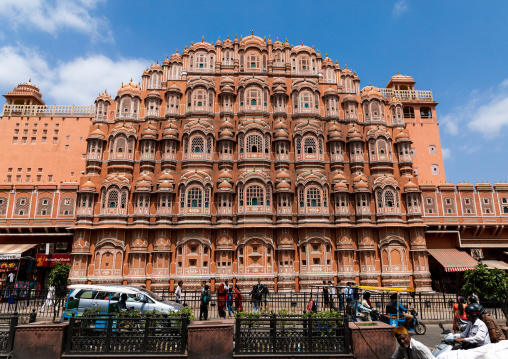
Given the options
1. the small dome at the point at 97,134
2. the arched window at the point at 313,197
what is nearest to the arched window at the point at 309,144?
the arched window at the point at 313,197

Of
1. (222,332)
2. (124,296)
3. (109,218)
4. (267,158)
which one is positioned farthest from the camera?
(267,158)

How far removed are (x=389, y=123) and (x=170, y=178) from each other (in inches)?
814

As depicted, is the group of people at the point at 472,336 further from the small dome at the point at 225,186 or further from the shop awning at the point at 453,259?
the shop awning at the point at 453,259

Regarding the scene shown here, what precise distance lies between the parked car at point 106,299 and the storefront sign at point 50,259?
15160 millimetres

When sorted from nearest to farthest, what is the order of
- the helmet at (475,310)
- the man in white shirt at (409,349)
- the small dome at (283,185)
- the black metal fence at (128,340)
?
the man in white shirt at (409,349)
the helmet at (475,310)
the black metal fence at (128,340)
the small dome at (283,185)

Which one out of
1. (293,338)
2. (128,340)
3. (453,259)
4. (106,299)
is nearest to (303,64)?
(453,259)

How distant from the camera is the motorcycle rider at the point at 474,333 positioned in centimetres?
708

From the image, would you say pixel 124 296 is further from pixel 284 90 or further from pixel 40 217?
pixel 284 90

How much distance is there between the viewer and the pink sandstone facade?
96.3ft

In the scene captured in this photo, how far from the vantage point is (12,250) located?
1164 inches

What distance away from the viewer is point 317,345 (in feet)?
34.2

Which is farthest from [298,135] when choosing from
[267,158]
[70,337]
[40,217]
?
[70,337]

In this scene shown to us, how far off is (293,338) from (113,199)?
23596mm

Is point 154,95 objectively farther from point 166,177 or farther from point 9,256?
point 9,256
